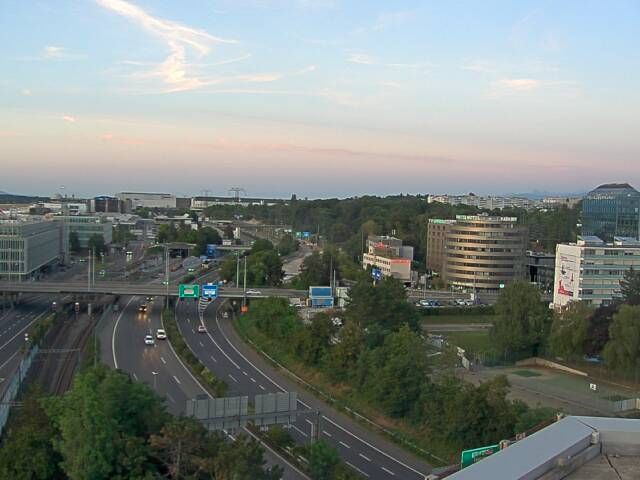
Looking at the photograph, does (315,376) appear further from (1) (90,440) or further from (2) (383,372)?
(1) (90,440)

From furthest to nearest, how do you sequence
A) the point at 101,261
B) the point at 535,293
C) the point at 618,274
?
the point at 101,261 → the point at 618,274 → the point at 535,293

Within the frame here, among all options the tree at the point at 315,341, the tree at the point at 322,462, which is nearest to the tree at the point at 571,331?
the tree at the point at 315,341

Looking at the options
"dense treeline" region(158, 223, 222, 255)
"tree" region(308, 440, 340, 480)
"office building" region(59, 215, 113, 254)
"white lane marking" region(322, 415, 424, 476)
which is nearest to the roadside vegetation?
"white lane marking" region(322, 415, 424, 476)

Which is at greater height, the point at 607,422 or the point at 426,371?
the point at 607,422

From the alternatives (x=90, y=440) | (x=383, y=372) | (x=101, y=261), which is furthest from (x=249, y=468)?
(x=101, y=261)

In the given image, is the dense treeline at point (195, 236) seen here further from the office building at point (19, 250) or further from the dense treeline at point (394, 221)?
the office building at point (19, 250)

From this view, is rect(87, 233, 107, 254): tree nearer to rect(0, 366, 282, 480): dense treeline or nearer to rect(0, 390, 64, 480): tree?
rect(0, 390, 64, 480): tree

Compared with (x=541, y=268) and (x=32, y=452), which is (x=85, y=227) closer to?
(x=541, y=268)
